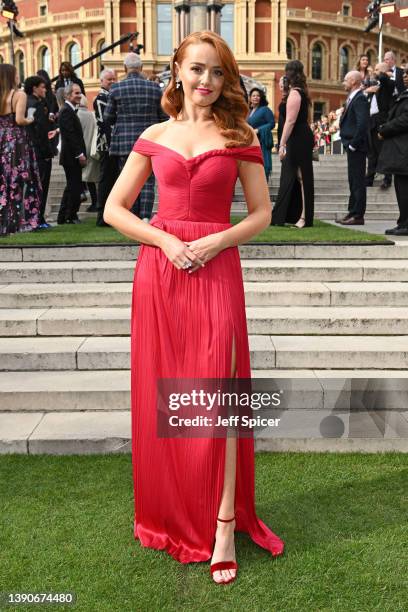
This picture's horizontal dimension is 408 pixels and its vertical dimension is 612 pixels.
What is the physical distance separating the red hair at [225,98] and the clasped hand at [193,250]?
0.40m

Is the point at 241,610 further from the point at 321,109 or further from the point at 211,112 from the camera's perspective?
the point at 321,109

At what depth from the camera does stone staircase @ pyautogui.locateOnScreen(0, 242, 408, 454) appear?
4.23 metres

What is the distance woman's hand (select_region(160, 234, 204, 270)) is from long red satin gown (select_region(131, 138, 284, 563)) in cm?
9

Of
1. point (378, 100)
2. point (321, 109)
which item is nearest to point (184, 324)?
point (378, 100)

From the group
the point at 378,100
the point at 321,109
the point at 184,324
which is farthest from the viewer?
the point at 321,109

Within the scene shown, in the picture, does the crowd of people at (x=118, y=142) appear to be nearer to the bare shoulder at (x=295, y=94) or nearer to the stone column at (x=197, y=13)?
the bare shoulder at (x=295, y=94)

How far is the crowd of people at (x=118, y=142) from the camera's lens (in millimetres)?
8078

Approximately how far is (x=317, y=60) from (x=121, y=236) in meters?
56.6

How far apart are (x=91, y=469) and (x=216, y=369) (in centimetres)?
148

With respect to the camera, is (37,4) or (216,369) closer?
(216,369)

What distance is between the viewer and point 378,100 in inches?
479

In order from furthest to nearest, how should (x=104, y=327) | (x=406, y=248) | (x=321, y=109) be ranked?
(x=321, y=109), (x=406, y=248), (x=104, y=327)

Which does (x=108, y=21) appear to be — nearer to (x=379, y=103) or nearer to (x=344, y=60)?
(x=344, y=60)

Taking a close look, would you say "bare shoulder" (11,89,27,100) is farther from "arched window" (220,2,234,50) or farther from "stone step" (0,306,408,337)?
"arched window" (220,2,234,50)
